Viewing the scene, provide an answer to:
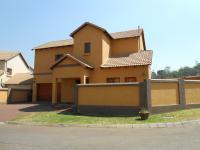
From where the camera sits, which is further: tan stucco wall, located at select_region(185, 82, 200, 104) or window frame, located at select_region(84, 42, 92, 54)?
window frame, located at select_region(84, 42, 92, 54)

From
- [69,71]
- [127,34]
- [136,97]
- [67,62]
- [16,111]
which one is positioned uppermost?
[127,34]

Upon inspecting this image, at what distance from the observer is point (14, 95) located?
31.2 metres

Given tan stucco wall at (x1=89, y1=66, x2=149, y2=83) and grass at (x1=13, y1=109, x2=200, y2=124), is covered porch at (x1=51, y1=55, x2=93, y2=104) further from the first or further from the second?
grass at (x1=13, y1=109, x2=200, y2=124)

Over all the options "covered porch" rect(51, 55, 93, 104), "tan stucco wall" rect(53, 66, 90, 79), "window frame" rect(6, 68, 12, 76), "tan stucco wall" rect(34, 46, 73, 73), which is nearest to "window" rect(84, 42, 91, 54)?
"covered porch" rect(51, 55, 93, 104)

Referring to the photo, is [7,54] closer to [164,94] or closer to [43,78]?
[43,78]

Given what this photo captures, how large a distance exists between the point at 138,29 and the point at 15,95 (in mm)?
18169

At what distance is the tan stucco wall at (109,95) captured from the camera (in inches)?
675

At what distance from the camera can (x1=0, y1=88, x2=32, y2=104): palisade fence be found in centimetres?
2976

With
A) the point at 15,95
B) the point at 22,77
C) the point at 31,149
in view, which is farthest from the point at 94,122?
the point at 22,77

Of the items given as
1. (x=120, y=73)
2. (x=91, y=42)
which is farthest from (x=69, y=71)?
(x=120, y=73)

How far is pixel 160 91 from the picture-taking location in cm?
1745

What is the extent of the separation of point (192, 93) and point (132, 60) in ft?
22.8

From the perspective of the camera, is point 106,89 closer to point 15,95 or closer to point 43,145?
point 43,145

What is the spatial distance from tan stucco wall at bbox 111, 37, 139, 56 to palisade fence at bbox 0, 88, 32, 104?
1386cm
